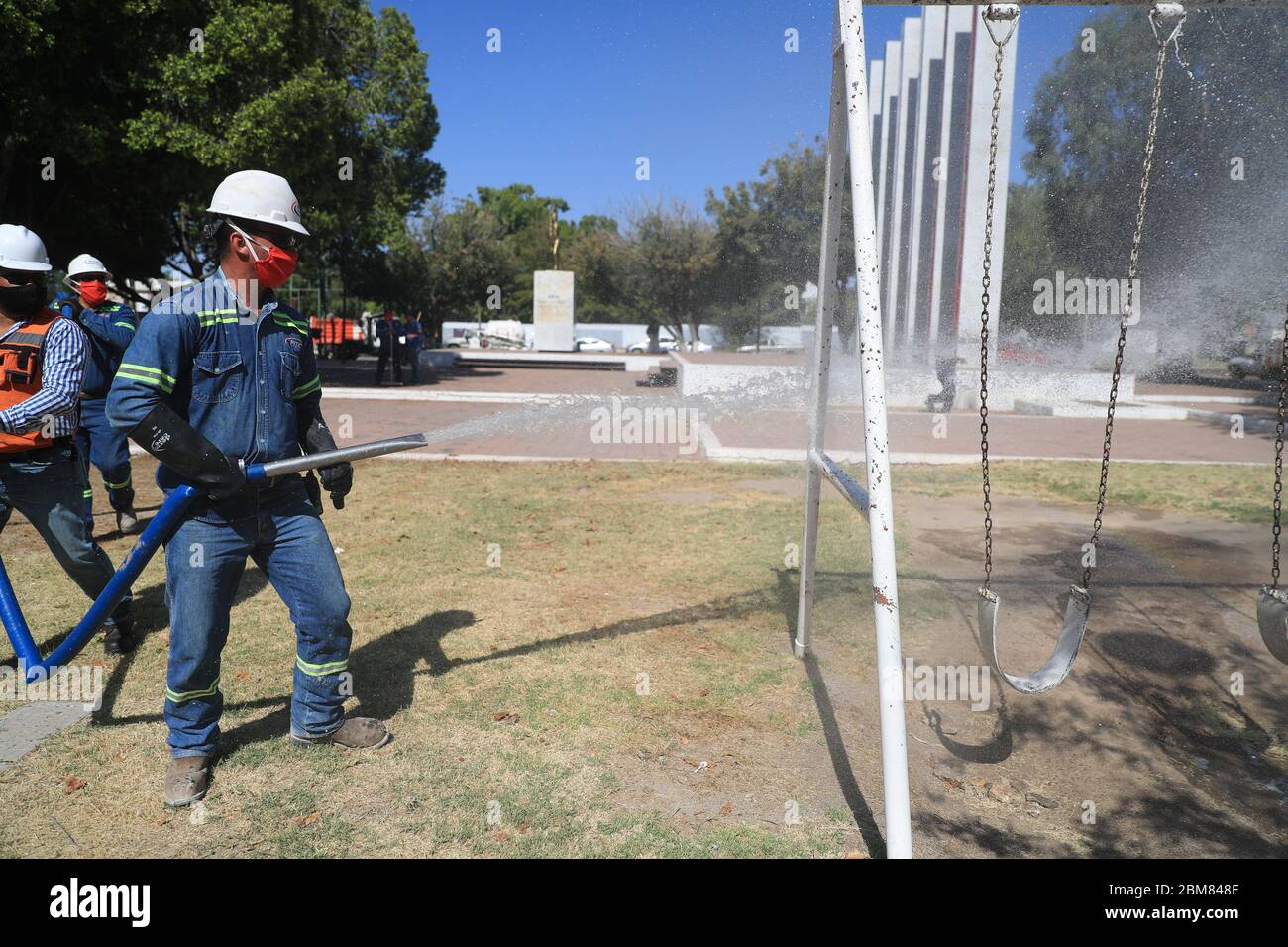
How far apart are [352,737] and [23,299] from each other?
240cm

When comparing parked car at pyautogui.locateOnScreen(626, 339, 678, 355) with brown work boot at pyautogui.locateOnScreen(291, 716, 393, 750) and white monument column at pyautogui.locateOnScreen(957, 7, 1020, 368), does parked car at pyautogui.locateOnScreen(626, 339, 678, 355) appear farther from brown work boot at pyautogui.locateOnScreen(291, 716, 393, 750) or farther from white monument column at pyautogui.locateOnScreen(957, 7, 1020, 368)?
brown work boot at pyautogui.locateOnScreen(291, 716, 393, 750)

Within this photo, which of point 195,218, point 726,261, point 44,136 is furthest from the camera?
point 726,261

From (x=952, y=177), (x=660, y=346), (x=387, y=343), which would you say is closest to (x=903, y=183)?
(x=952, y=177)

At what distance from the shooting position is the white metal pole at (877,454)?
247 centimetres

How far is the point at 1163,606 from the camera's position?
5234 mm

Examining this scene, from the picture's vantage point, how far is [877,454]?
8.46 ft

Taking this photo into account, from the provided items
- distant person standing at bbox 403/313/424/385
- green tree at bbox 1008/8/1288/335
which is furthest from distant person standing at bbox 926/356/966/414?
distant person standing at bbox 403/313/424/385

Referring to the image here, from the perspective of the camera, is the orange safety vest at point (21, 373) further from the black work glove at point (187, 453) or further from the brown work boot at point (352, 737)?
the brown work boot at point (352, 737)

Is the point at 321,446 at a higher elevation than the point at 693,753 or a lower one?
higher

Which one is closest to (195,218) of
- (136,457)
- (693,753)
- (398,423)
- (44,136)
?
(44,136)

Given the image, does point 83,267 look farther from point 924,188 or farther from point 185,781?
point 924,188
